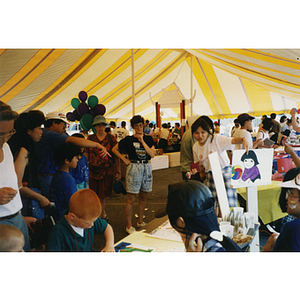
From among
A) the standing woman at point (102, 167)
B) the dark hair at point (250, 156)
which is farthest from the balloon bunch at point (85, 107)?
the dark hair at point (250, 156)

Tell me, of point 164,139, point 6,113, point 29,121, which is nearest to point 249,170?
point 164,139

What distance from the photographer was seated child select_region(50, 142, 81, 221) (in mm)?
1577

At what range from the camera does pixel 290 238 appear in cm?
150

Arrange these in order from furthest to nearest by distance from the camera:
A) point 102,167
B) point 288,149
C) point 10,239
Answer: point 102,167 → point 288,149 → point 10,239

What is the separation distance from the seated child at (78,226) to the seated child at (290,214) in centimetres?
98

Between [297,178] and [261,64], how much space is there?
2.82ft

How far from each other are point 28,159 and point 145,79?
42.7 inches

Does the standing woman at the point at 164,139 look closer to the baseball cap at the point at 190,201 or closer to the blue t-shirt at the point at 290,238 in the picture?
the baseball cap at the point at 190,201

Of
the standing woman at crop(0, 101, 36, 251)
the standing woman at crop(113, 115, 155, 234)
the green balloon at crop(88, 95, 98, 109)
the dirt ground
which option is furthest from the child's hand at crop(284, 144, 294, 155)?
the standing woman at crop(0, 101, 36, 251)

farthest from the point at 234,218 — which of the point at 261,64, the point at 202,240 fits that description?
the point at 261,64

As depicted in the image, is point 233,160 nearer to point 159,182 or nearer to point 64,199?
point 159,182

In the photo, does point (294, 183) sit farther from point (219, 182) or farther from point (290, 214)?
point (219, 182)

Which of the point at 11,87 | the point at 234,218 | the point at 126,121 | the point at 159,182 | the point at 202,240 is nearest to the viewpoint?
the point at 202,240

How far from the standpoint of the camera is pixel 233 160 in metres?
1.67
